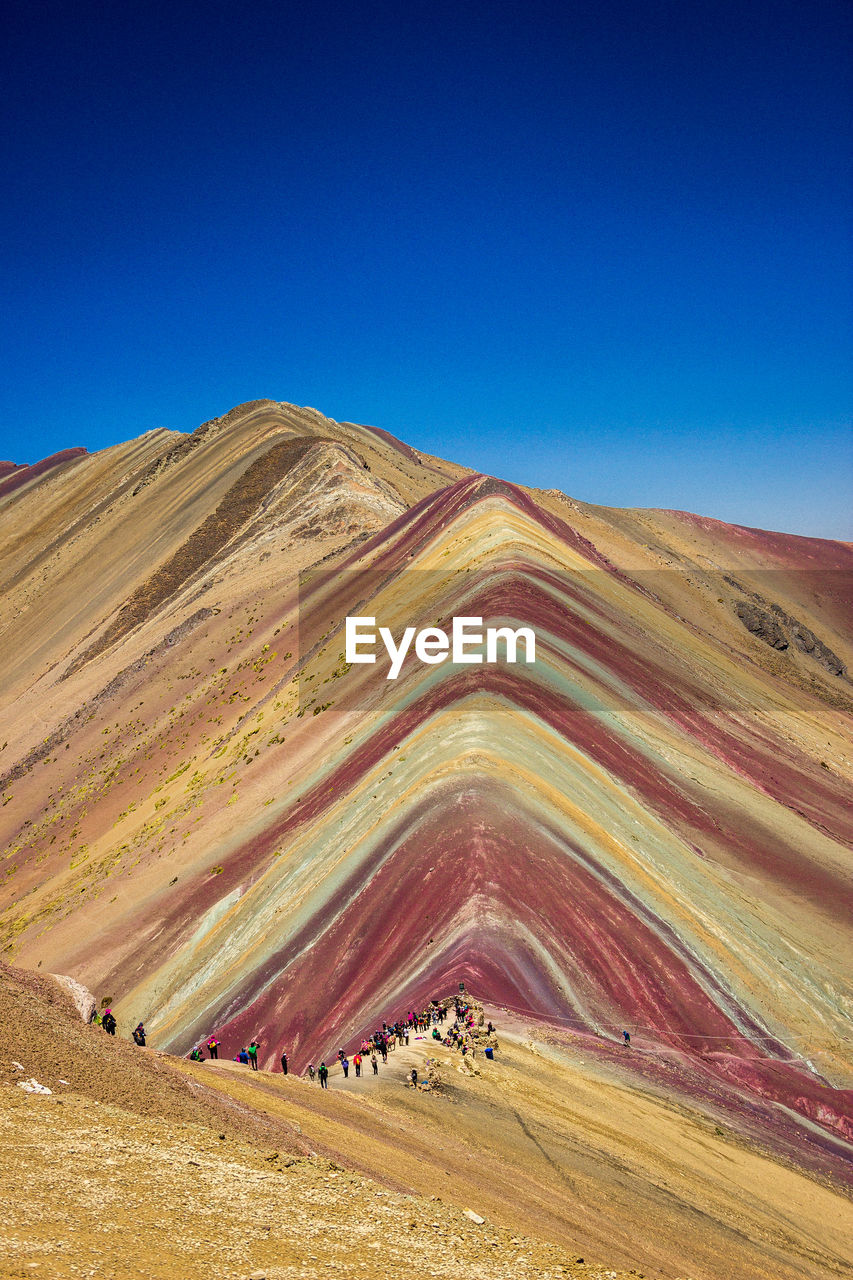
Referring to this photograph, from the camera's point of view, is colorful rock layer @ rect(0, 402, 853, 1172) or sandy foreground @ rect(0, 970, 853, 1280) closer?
sandy foreground @ rect(0, 970, 853, 1280)

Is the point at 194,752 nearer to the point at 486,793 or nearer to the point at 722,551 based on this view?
the point at 486,793

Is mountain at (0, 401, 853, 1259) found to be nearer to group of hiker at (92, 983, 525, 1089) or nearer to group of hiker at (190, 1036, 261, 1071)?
group of hiker at (190, 1036, 261, 1071)

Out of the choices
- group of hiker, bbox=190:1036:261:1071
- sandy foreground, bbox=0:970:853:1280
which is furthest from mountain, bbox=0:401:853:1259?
sandy foreground, bbox=0:970:853:1280

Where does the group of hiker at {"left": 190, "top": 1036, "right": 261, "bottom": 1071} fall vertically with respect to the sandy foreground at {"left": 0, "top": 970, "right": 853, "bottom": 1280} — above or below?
below

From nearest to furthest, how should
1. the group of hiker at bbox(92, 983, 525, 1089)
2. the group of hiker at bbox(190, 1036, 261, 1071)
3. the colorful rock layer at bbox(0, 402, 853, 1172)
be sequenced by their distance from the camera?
the group of hiker at bbox(92, 983, 525, 1089)
the group of hiker at bbox(190, 1036, 261, 1071)
the colorful rock layer at bbox(0, 402, 853, 1172)

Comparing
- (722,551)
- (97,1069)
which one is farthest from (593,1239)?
(722,551)

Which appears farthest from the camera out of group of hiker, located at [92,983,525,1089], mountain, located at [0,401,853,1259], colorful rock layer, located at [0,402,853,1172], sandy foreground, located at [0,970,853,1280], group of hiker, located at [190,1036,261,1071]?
colorful rock layer, located at [0,402,853,1172]

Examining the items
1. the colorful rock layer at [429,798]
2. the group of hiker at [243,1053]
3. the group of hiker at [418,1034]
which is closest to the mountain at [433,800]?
the colorful rock layer at [429,798]

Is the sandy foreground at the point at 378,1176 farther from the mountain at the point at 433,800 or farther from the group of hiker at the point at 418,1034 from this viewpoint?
the mountain at the point at 433,800
